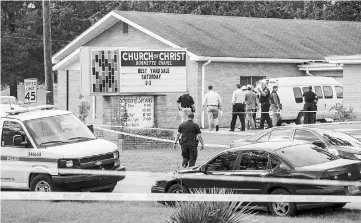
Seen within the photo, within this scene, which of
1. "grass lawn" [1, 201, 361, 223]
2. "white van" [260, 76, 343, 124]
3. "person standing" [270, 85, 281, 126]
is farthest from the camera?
"white van" [260, 76, 343, 124]

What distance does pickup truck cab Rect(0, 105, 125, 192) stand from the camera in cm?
1563

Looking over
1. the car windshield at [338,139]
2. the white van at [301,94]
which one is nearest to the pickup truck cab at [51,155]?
the car windshield at [338,139]

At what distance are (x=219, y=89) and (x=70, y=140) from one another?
19.4m

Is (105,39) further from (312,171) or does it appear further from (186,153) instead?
(312,171)

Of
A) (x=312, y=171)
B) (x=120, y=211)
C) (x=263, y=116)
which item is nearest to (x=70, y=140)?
(x=120, y=211)

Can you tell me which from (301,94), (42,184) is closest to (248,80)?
(301,94)

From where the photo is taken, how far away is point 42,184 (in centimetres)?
1588

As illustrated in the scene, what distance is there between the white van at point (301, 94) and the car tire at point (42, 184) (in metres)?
17.3

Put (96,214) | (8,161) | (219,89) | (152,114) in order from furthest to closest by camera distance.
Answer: (219,89), (152,114), (8,161), (96,214)

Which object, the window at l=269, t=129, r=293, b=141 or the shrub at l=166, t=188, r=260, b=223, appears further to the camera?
the window at l=269, t=129, r=293, b=141

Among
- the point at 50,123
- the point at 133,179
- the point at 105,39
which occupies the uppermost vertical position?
the point at 105,39

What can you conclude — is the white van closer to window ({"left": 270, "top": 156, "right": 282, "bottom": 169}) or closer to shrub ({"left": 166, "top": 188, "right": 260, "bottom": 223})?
window ({"left": 270, "top": 156, "right": 282, "bottom": 169})

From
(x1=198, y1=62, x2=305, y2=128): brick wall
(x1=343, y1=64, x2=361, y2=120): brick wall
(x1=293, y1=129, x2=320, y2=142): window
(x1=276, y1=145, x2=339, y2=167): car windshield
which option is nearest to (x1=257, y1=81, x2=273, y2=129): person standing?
(x1=343, y1=64, x2=361, y2=120): brick wall

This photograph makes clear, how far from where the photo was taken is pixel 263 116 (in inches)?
1147
